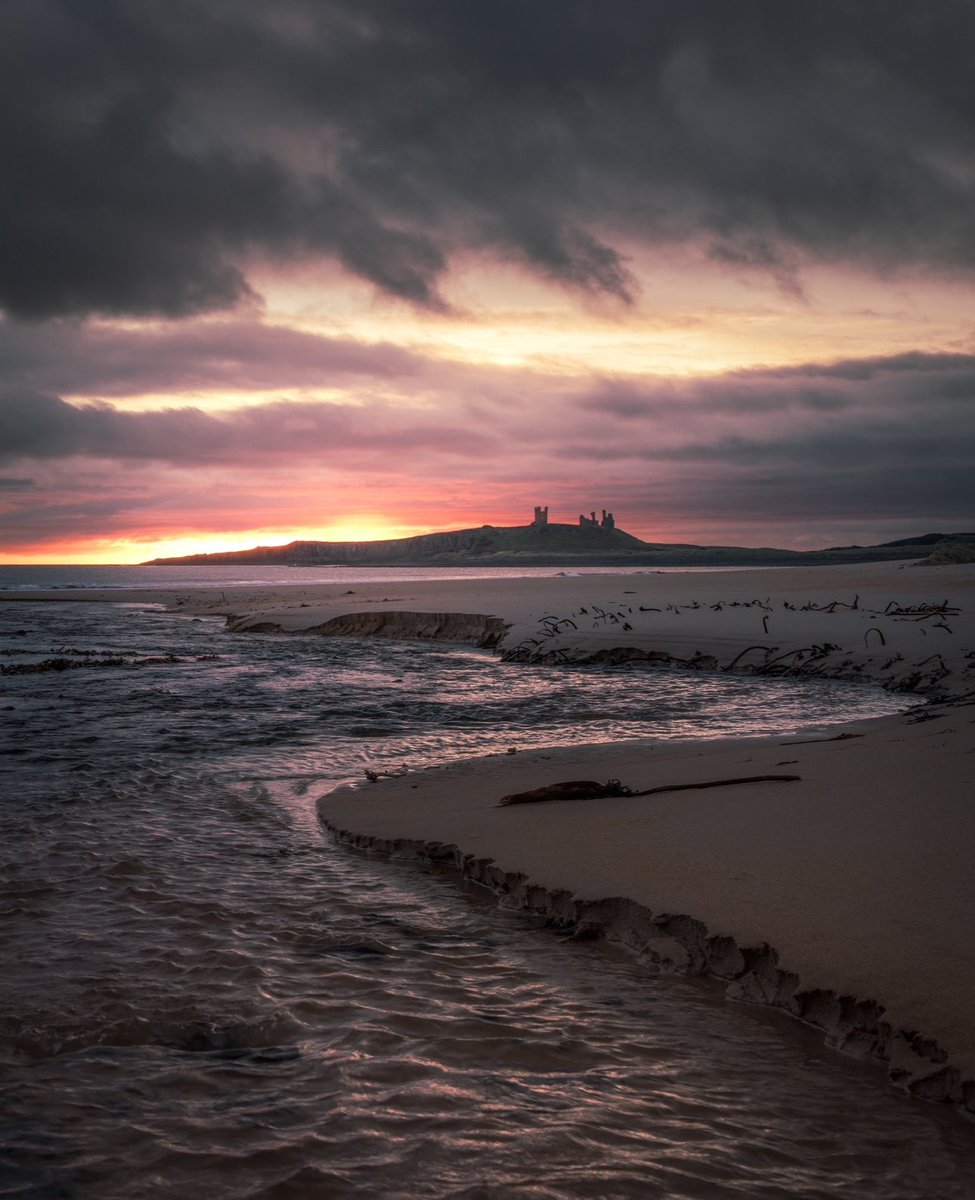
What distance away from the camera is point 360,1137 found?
6.88 ft

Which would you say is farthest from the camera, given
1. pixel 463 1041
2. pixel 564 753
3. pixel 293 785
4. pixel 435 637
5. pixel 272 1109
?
pixel 435 637

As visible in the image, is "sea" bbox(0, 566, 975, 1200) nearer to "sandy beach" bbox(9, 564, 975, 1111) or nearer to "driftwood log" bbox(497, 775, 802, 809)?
"sandy beach" bbox(9, 564, 975, 1111)

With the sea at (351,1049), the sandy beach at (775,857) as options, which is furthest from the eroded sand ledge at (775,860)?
the sea at (351,1049)

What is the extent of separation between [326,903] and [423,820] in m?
1.09

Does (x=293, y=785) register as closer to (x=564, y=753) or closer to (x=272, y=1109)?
(x=564, y=753)

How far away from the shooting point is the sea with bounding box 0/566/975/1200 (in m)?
1.97

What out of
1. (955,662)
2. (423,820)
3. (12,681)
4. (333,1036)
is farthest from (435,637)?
(333,1036)

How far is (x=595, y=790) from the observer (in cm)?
491

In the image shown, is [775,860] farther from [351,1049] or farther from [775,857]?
[351,1049]

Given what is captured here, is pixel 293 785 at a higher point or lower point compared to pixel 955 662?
lower

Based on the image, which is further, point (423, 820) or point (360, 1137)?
point (423, 820)

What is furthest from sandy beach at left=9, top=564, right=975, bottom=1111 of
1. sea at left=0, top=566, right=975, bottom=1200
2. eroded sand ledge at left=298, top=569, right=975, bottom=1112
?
sea at left=0, top=566, right=975, bottom=1200

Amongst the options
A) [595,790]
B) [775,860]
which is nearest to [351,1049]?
[775,860]

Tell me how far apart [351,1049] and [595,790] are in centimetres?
264
